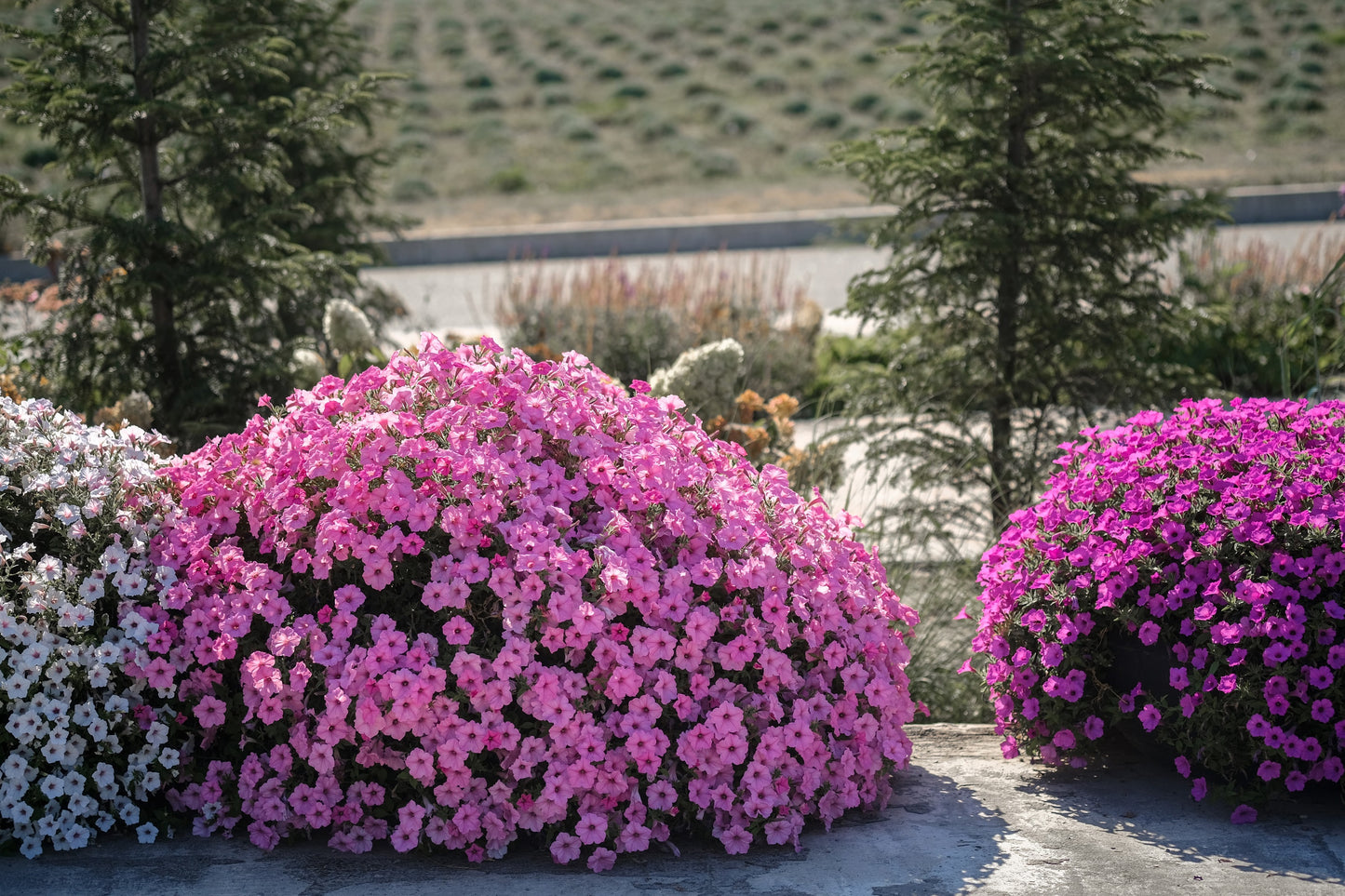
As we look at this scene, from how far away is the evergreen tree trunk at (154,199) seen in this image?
16.3ft

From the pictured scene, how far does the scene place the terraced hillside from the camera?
2528 centimetres

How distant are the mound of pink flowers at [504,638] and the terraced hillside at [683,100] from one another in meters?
17.8

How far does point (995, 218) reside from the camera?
5098 millimetres

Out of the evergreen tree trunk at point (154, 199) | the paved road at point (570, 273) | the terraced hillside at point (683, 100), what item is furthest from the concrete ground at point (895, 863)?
the terraced hillside at point (683, 100)

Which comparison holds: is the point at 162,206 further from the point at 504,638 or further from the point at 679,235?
the point at 679,235

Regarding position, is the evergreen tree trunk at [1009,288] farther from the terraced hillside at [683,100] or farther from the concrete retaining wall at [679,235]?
the terraced hillside at [683,100]

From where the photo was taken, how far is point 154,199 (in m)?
5.09

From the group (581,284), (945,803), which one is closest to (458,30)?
(581,284)

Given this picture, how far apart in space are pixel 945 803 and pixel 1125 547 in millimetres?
781

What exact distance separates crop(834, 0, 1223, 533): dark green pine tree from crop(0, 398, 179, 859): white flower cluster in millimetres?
3209

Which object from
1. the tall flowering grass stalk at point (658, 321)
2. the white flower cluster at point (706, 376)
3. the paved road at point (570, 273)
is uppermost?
the white flower cluster at point (706, 376)

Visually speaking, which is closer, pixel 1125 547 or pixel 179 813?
pixel 179 813

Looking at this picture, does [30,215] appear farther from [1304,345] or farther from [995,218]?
[1304,345]

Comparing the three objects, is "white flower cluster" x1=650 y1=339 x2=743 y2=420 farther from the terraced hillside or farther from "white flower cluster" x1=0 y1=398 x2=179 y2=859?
the terraced hillside
